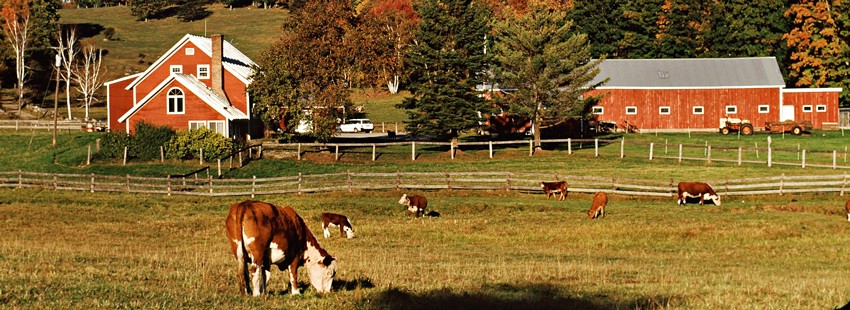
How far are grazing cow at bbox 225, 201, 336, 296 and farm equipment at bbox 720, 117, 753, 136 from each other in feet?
198

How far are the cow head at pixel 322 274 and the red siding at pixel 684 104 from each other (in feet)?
206

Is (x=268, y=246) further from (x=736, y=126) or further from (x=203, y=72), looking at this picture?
(x=736, y=126)

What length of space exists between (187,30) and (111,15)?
2280 cm

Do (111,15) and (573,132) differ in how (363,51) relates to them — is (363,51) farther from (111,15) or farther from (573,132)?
(111,15)

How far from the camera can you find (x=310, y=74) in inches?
2512

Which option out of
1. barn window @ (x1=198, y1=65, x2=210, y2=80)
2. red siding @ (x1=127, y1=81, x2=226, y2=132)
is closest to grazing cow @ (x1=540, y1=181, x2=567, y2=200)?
red siding @ (x1=127, y1=81, x2=226, y2=132)

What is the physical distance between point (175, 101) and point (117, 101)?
30.9 ft

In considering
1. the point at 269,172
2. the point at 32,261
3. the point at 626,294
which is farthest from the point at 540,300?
the point at 269,172

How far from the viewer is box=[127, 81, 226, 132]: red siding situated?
2499 inches

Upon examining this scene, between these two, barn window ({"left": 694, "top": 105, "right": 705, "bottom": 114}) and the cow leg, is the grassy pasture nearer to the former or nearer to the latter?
the cow leg

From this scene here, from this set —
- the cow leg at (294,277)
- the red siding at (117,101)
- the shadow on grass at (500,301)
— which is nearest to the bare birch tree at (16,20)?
the red siding at (117,101)

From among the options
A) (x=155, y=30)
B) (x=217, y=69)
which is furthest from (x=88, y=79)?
(x=155, y=30)

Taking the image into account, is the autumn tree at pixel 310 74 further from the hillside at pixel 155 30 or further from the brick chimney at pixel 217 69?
the hillside at pixel 155 30

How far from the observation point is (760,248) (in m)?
30.7
